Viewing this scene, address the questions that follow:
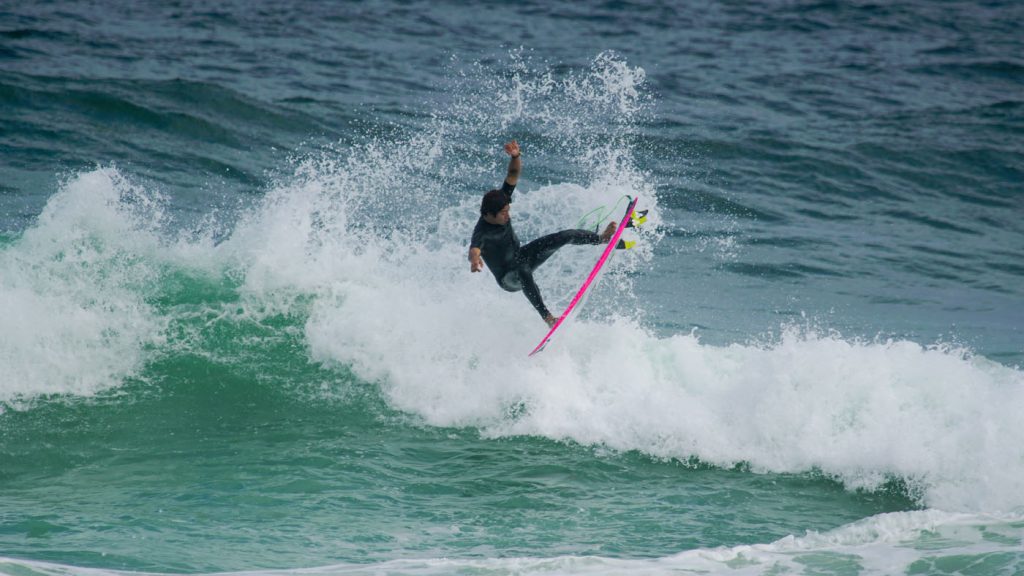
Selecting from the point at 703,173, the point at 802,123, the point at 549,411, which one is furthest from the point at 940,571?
the point at 802,123

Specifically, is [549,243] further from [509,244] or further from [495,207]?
[495,207]

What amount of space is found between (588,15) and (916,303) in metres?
16.4

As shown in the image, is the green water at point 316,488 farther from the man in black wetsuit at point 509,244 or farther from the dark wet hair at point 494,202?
the dark wet hair at point 494,202

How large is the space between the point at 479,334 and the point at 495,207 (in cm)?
199

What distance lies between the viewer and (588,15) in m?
28.3

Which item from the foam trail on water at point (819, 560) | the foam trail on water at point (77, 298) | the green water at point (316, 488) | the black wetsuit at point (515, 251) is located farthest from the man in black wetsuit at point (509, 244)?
the foam trail on water at point (77, 298)

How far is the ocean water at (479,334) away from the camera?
7.61 m

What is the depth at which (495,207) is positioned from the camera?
29.6 feet

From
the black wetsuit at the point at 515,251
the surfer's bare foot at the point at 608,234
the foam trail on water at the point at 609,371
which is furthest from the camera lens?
the surfer's bare foot at the point at 608,234

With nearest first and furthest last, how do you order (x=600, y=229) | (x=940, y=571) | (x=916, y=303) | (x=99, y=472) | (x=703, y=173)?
(x=940, y=571), (x=99, y=472), (x=600, y=229), (x=916, y=303), (x=703, y=173)

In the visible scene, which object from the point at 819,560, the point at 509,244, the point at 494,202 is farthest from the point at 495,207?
the point at 819,560

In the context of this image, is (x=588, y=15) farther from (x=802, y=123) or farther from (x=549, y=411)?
(x=549, y=411)

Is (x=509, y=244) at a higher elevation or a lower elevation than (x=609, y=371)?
higher

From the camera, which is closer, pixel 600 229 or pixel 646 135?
pixel 600 229
